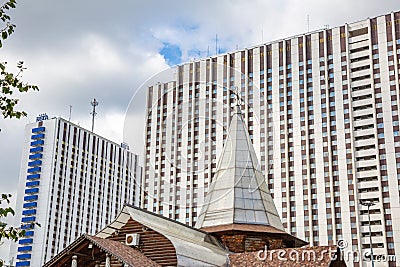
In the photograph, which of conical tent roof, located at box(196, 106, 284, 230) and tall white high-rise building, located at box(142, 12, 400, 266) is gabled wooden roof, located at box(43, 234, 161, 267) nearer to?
conical tent roof, located at box(196, 106, 284, 230)

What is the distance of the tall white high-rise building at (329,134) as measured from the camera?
3017 inches

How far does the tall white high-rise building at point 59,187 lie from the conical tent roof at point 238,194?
73.3 metres

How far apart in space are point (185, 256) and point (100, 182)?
9898 cm

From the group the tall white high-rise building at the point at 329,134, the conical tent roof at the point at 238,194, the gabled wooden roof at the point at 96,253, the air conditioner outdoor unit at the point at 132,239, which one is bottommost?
the gabled wooden roof at the point at 96,253

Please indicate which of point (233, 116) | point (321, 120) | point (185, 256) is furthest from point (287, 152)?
point (185, 256)

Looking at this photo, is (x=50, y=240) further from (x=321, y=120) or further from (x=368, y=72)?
(x=368, y=72)

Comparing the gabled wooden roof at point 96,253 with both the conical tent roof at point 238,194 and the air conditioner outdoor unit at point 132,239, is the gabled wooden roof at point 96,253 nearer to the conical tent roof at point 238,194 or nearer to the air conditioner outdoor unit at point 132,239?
the air conditioner outdoor unit at point 132,239

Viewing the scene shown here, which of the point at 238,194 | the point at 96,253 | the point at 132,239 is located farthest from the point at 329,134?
the point at 96,253

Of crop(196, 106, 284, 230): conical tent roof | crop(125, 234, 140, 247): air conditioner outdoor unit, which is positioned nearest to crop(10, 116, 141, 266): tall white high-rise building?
crop(196, 106, 284, 230): conical tent roof

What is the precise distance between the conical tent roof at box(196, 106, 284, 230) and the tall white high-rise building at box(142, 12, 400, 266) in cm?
3683

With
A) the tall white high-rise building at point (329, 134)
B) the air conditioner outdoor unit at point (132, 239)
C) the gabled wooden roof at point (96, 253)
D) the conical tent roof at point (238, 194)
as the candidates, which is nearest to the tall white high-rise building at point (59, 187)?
the tall white high-rise building at point (329, 134)

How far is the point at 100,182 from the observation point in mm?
122562

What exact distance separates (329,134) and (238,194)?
172 ft

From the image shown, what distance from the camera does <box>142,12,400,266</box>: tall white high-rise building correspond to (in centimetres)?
7662
